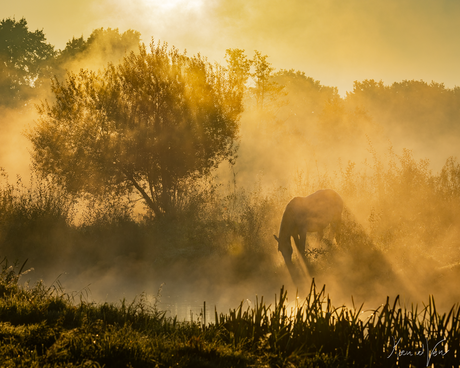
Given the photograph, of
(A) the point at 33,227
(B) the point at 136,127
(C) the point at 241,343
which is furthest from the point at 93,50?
(C) the point at 241,343

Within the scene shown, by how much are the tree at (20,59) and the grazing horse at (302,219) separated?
37.5 meters

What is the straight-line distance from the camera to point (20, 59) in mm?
40812

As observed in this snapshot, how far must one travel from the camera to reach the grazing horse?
1027cm

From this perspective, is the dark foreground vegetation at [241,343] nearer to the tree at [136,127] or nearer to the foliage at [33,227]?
the foliage at [33,227]

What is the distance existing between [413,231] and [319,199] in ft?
8.80

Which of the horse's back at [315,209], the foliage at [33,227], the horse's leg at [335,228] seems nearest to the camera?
the horse's back at [315,209]

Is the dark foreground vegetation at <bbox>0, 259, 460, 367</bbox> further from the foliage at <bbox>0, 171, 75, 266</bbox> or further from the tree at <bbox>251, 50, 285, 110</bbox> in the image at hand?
the tree at <bbox>251, 50, 285, 110</bbox>

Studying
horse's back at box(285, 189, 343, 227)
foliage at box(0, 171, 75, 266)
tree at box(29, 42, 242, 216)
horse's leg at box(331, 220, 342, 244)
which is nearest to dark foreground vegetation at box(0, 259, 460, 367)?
horse's back at box(285, 189, 343, 227)

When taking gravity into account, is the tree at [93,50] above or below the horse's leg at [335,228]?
above

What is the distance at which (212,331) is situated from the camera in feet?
16.9

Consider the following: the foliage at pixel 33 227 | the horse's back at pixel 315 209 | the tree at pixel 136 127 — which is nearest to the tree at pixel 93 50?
the tree at pixel 136 127

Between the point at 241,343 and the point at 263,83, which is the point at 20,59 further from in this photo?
the point at 241,343

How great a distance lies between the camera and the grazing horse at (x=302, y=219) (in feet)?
33.7

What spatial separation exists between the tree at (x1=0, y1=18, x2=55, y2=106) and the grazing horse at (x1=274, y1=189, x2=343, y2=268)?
37498mm
